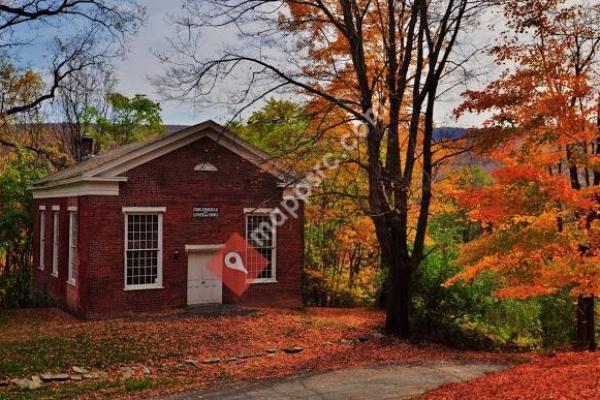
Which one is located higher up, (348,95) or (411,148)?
(348,95)

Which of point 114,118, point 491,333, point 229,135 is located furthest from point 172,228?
point 114,118

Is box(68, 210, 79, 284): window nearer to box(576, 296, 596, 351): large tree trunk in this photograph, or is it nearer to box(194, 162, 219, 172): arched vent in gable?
box(194, 162, 219, 172): arched vent in gable

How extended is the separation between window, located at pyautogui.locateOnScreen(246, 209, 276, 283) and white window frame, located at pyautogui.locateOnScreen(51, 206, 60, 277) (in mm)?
8324

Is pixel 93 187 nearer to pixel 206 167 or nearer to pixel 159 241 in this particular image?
pixel 159 241

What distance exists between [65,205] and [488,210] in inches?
638

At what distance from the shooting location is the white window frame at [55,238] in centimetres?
2506

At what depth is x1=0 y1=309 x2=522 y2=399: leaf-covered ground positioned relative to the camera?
13461mm

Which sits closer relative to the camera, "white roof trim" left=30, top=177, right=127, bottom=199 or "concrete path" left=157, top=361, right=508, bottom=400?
"concrete path" left=157, top=361, right=508, bottom=400

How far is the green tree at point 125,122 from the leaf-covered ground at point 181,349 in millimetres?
24793

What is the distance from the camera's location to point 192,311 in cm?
2109

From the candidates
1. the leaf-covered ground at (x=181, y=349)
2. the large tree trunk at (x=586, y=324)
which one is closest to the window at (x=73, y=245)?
the leaf-covered ground at (x=181, y=349)

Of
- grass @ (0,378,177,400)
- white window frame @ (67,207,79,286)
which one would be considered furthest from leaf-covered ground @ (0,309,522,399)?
white window frame @ (67,207,79,286)

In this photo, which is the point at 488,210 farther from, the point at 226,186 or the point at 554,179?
the point at 226,186

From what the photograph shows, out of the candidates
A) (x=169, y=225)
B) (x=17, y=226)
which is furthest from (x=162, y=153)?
(x=17, y=226)
